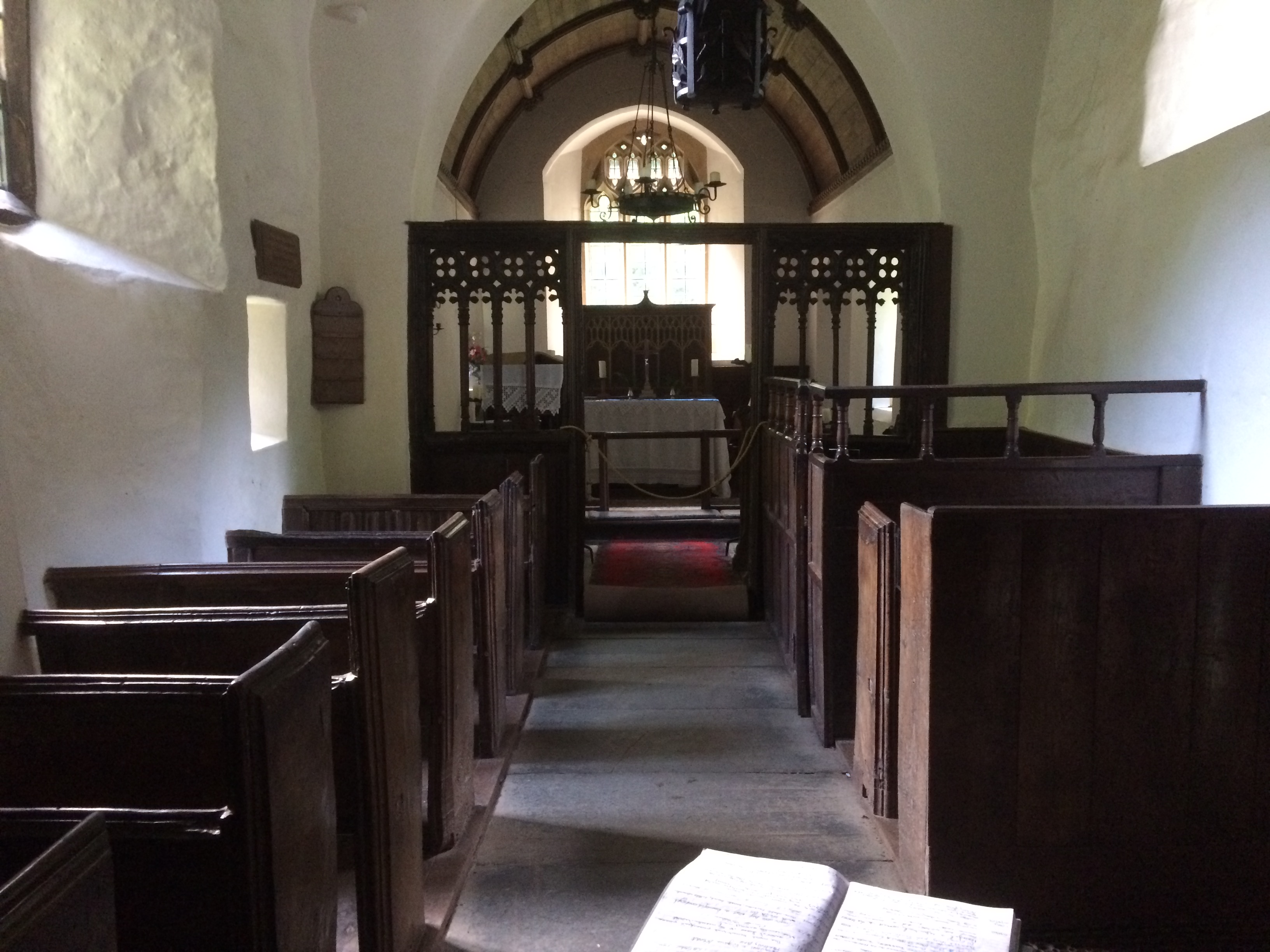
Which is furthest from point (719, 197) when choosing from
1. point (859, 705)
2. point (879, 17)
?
point (859, 705)

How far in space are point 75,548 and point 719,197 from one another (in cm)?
961

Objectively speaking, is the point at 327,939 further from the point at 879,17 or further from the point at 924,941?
the point at 879,17

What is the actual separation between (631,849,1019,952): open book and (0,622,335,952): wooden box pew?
0.52 m

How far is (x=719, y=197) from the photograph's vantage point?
11250 mm

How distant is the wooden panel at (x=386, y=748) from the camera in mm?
1765

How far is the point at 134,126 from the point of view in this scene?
312 cm

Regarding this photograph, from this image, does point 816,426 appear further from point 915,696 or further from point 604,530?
point 604,530

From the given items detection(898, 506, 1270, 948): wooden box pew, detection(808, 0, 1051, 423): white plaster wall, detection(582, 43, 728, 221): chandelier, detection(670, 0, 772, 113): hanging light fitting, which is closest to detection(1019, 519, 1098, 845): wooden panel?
detection(898, 506, 1270, 948): wooden box pew

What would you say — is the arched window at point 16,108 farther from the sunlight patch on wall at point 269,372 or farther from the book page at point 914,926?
the book page at point 914,926

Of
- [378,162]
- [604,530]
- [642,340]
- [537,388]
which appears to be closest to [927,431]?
[378,162]

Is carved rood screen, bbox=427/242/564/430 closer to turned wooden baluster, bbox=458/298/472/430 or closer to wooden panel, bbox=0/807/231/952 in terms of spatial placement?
turned wooden baluster, bbox=458/298/472/430

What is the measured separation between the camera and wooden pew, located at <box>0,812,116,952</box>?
80 cm

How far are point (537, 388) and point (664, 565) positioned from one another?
2.19 m

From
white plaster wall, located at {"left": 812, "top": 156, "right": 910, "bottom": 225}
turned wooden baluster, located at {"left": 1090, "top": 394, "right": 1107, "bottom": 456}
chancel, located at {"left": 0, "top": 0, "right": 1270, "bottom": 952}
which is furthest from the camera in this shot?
white plaster wall, located at {"left": 812, "top": 156, "right": 910, "bottom": 225}
